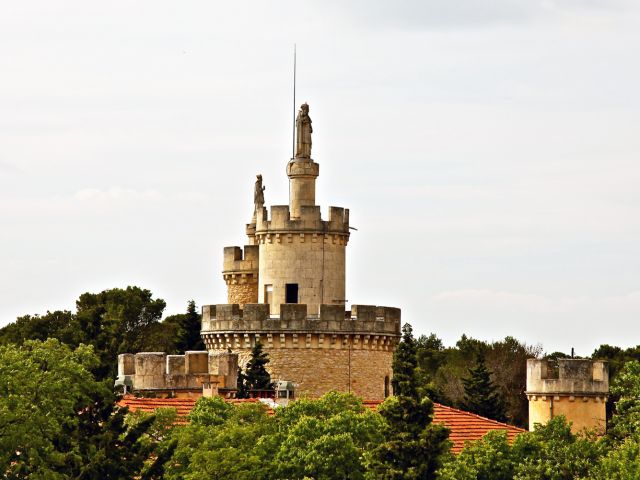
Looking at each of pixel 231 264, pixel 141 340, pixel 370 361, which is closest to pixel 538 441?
pixel 370 361

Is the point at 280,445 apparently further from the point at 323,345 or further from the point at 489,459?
the point at 323,345

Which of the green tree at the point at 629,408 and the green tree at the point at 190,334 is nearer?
the green tree at the point at 629,408

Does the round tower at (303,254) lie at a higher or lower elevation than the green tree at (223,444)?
higher

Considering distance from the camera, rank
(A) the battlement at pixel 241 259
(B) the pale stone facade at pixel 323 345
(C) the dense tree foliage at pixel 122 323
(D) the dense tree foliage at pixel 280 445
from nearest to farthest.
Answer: (D) the dense tree foliage at pixel 280 445
(B) the pale stone facade at pixel 323 345
(A) the battlement at pixel 241 259
(C) the dense tree foliage at pixel 122 323

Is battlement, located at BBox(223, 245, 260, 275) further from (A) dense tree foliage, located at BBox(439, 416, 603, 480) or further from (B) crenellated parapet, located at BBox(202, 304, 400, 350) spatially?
(A) dense tree foliage, located at BBox(439, 416, 603, 480)

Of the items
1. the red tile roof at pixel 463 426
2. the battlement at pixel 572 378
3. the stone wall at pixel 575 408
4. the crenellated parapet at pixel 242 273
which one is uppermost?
the crenellated parapet at pixel 242 273

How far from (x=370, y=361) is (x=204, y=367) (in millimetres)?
6466

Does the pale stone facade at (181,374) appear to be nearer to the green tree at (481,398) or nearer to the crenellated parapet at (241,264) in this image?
the crenellated parapet at (241,264)

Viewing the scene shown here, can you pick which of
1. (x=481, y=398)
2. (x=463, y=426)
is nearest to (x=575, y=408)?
(x=463, y=426)

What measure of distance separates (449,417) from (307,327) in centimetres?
822

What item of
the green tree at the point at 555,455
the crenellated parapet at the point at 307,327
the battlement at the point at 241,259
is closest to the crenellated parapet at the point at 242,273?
the battlement at the point at 241,259

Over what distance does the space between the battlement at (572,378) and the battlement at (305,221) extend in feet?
31.9

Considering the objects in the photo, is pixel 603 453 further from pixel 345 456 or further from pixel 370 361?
pixel 370 361

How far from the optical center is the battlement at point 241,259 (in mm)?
82562
